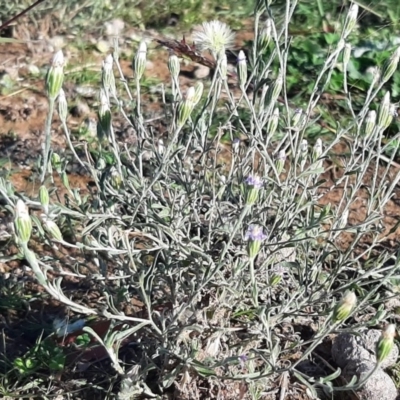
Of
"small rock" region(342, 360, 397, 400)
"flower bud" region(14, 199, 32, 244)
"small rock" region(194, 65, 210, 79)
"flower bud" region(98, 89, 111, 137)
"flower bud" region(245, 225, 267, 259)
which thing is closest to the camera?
"flower bud" region(14, 199, 32, 244)

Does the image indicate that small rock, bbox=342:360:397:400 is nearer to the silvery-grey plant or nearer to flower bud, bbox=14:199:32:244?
the silvery-grey plant

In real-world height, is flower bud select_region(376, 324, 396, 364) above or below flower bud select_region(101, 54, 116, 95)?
below

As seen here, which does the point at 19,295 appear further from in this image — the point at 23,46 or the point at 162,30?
the point at 162,30

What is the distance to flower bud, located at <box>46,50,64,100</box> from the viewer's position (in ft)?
4.77

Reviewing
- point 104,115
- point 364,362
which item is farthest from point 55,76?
point 364,362

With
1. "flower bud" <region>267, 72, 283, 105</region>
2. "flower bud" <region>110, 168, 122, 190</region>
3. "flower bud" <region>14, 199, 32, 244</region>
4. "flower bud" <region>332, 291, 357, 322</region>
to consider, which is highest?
"flower bud" <region>267, 72, 283, 105</region>

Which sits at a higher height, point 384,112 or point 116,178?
point 384,112

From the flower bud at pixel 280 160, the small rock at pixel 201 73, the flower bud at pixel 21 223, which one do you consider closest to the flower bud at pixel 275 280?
the flower bud at pixel 280 160

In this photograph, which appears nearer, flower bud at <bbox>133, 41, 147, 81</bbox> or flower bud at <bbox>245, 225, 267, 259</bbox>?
flower bud at <bbox>245, 225, 267, 259</bbox>

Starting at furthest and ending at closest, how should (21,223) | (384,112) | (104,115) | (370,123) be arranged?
(370,123), (384,112), (104,115), (21,223)

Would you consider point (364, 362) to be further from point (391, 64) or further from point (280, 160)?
point (391, 64)

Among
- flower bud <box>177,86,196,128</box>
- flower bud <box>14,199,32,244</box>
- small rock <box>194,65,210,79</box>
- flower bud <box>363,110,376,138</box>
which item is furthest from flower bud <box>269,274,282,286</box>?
small rock <box>194,65,210,79</box>

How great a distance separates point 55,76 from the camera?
1.46m

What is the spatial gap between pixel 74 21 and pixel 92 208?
2074 mm
